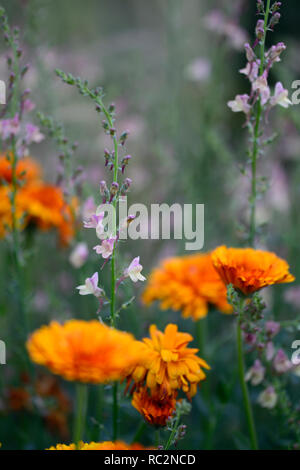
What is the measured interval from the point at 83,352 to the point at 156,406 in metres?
0.20

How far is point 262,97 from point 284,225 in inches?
44.2

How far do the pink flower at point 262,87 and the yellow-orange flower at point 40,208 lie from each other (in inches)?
20.6

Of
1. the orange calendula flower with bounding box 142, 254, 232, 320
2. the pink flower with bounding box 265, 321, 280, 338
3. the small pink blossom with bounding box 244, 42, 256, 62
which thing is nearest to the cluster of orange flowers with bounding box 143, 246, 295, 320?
the orange calendula flower with bounding box 142, 254, 232, 320

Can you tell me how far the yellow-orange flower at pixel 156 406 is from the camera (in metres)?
0.64

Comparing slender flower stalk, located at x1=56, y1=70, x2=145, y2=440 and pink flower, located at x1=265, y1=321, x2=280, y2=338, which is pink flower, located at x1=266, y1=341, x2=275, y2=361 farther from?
slender flower stalk, located at x1=56, y1=70, x2=145, y2=440

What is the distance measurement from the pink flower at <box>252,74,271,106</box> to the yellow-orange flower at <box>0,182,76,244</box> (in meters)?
0.52

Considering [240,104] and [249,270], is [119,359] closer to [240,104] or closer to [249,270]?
[249,270]

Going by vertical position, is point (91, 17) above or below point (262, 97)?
above

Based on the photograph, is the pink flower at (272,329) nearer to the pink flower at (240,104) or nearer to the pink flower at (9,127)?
the pink flower at (240,104)

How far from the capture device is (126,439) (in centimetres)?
100

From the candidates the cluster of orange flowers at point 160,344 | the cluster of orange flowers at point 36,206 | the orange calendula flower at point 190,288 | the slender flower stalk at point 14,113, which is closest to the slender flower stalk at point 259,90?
the cluster of orange flowers at point 160,344

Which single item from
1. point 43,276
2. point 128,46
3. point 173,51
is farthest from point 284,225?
point 128,46

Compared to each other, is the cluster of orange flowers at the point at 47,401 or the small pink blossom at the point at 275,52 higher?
the small pink blossom at the point at 275,52

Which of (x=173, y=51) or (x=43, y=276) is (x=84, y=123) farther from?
(x=43, y=276)
